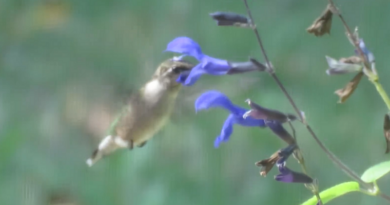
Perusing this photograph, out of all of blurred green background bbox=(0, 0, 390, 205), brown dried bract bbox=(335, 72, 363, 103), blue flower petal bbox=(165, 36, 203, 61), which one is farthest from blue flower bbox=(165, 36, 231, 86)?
blurred green background bbox=(0, 0, 390, 205)

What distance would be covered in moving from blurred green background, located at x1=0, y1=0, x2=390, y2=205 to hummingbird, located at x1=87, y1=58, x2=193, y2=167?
0.26 metres

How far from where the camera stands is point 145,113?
84 centimetres

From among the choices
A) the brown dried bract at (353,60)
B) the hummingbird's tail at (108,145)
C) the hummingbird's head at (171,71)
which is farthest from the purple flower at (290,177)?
the hummingbird's tail at (108,145)

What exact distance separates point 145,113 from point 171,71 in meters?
0.16

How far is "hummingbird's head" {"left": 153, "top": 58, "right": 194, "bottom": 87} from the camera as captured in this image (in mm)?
673

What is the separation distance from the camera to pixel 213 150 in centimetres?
122

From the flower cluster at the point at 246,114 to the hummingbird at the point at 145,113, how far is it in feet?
0.72

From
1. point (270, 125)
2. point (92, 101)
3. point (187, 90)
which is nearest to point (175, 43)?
point (270, 125)

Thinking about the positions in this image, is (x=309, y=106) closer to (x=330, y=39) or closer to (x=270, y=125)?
(x=330, y=39)

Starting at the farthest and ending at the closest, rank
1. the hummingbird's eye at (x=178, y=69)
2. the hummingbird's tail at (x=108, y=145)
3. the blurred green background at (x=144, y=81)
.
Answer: the blurred green background at (x=144, y=81) → the hummingbird's tail at (x=108, y=145) → the hummingbird's eye at (x=178, y=69)

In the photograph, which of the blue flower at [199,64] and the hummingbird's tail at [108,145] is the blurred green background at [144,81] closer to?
the hummingbird's tail at [108,145]

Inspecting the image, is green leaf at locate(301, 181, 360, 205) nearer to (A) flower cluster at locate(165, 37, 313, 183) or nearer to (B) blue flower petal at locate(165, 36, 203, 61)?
(A) flower cluster at locate(165, 37, 313, 183)

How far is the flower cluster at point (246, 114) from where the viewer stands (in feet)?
1.53

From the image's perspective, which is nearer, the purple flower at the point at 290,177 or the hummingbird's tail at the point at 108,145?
the purple flower at the point at 290,177
